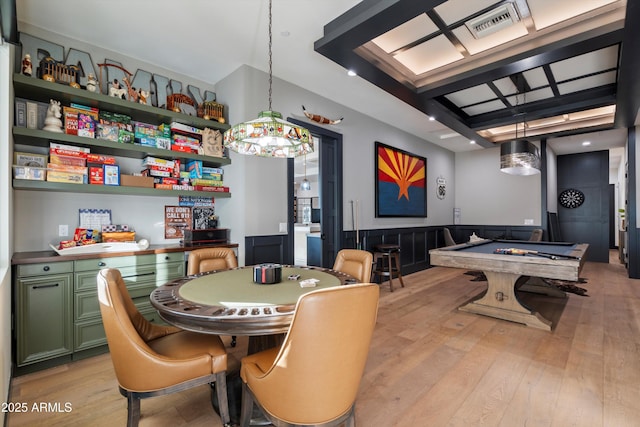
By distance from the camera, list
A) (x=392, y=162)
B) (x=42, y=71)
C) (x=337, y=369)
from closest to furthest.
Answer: (x=337, y=369) → (x=42, y=71) → (x=392, y=162)

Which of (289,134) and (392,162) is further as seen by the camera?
(392,162)

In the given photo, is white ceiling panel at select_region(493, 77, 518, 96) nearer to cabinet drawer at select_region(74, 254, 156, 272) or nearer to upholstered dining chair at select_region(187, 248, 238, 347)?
upholstered dining chair at select_region(187, 248, 238, 347)

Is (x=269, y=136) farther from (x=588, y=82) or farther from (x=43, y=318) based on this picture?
(x=588, y=82)

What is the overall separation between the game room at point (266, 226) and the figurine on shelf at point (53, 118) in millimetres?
20

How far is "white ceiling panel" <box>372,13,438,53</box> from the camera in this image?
2.93m

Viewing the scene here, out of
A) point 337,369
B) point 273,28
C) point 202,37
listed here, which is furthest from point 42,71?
point 337,369

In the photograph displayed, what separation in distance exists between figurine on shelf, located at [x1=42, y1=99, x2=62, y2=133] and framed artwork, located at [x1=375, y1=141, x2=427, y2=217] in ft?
14.4

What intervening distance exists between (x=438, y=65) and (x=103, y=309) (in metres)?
4.23

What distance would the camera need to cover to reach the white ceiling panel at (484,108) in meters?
4.92

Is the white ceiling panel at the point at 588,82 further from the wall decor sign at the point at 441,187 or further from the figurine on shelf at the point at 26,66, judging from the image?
the figurine on shelf at the point at 26,66

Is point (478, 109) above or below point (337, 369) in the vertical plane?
above

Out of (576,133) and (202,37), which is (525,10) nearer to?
(202,37)

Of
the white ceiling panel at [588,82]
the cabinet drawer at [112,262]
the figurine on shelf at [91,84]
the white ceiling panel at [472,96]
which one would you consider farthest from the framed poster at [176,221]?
the white ceiling panel at [588,82]

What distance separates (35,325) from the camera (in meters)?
2.41
